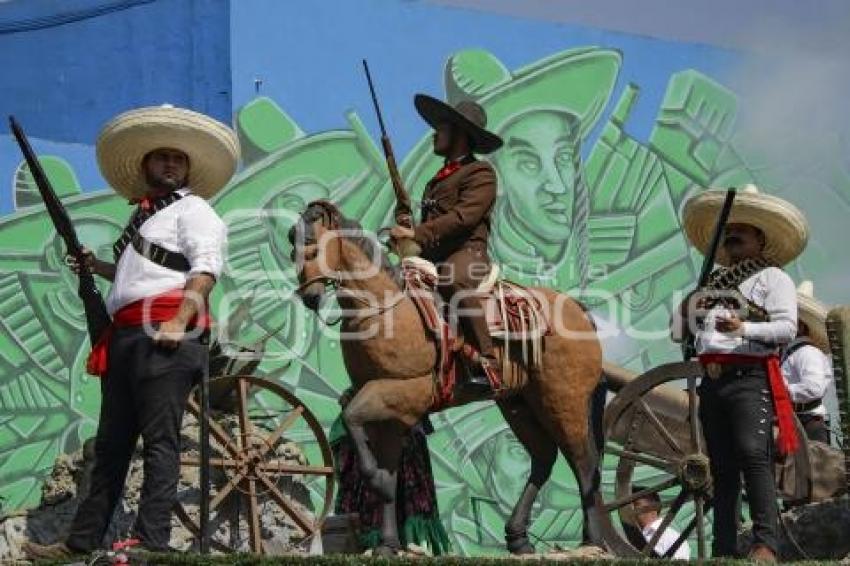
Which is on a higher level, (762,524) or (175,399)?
(175,399)

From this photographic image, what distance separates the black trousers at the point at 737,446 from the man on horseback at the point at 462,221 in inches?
56.4

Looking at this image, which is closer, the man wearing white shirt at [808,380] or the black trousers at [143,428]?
the black trousers at [143,428]

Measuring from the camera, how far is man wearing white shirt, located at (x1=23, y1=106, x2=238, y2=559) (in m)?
8.99

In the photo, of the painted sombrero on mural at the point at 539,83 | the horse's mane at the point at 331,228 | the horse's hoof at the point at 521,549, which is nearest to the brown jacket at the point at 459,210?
the horse's mane at the point at 331,228

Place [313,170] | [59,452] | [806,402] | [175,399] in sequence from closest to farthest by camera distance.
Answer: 1. [175,399]
2. [806,402]
3. [59,452]
4. [313,170]

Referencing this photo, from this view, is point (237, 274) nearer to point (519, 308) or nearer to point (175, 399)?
point (519, 308)

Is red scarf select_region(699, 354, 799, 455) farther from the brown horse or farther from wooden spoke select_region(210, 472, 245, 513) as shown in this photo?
wooden spoke select_region(210, 472, 245, 513)

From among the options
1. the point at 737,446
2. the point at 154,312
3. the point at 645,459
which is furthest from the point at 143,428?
the point at 645,459

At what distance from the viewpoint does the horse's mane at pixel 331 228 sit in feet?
35.7

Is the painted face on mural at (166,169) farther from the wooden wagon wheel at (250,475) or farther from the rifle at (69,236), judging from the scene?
the wooden wagon wheel at (250,475)

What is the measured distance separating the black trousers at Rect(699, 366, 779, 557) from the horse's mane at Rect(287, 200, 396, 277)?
2.00m

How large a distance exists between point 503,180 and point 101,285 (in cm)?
388

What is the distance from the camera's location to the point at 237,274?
16.2 meters

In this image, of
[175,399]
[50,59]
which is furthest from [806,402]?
[50,59]
